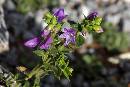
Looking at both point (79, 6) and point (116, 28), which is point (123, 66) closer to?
point (116, 28)

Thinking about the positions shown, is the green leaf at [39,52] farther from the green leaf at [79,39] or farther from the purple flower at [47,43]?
the green leaf at [79,39]

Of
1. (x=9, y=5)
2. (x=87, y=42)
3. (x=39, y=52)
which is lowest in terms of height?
(x=39, y=52)

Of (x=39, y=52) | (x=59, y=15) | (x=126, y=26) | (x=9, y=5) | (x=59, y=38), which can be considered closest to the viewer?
(x=59, y=15)

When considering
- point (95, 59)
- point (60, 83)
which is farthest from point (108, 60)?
point (60, 83)

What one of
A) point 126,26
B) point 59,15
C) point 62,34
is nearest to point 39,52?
point 62,34

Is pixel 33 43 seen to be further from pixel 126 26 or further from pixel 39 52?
pixel 126 26
